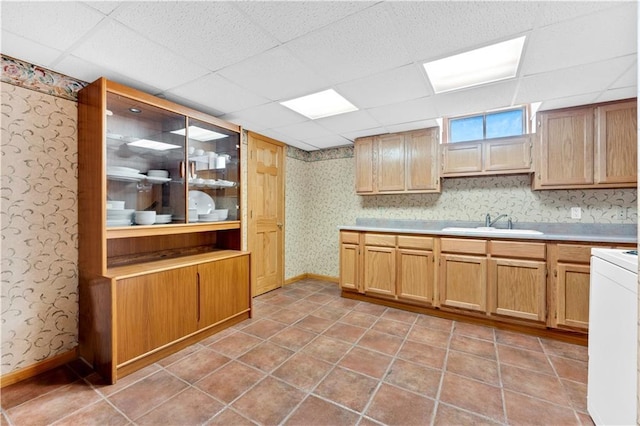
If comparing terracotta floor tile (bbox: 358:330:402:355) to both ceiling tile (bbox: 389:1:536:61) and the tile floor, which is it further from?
ceiling tile (bbox: 389:1:536:61)

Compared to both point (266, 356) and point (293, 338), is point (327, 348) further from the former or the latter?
point (266, 356)

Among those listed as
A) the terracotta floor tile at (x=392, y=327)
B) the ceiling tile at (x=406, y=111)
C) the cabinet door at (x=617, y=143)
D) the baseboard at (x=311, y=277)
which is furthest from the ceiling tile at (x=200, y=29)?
the baseboard at (x=311, y=277)

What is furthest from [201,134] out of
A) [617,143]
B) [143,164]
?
[617,143]

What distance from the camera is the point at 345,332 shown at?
2.67 m

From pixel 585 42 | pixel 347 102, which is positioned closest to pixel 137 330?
pixel 347 102

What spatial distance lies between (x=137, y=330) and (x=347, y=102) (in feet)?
8.89

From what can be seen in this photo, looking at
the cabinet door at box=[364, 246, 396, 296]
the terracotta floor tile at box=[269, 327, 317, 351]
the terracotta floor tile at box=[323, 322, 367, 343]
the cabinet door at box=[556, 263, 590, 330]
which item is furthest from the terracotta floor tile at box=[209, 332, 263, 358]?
the cabinet door at box=[556, 263, 590, 330]

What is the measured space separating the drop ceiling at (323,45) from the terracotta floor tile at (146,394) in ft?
7.44

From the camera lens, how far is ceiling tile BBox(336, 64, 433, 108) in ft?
6.76

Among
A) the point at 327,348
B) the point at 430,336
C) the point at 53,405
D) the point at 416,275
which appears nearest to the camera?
the point at 53,405

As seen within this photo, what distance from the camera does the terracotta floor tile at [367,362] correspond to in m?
2.02

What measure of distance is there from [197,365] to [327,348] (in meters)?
1.06

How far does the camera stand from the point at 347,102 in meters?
2.71

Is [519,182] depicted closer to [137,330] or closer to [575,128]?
[575,128]
